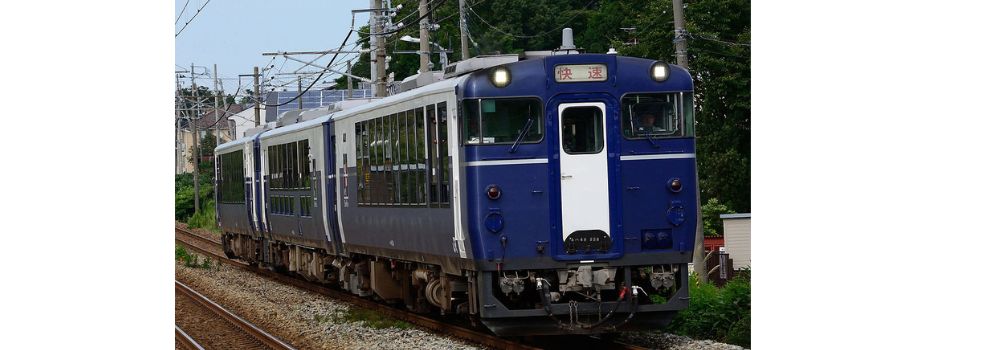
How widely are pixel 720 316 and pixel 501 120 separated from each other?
3088mm

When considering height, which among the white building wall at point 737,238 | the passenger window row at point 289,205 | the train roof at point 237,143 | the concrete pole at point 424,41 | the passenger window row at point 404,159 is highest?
the concrete pole at point 424,41

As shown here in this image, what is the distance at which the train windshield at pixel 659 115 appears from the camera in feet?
36.5

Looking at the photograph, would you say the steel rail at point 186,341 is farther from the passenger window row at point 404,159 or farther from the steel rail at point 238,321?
the passenger window row at point 404,159

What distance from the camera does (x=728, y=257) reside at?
57.9ft

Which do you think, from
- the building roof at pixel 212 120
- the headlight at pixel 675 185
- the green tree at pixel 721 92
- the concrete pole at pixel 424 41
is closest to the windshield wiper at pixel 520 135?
the headlight at pixel 675 185

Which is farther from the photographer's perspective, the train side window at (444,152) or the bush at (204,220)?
the bush at (204,220)

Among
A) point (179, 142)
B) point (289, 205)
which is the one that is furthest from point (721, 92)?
point (179, 142)

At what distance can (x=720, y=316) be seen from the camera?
12.8m

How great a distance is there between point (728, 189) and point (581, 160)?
7.61 m

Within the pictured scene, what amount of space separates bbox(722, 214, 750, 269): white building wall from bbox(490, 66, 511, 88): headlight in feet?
23.2

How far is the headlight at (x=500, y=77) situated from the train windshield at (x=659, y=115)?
0.90 m

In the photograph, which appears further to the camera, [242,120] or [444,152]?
[242,120]

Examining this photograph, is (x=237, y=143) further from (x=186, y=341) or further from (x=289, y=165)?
(x=186, y=341)

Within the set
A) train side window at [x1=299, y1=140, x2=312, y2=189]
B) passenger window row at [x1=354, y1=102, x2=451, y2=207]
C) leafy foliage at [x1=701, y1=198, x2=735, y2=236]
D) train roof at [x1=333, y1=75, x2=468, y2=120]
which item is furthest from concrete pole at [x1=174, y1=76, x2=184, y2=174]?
passenger window row at [x1=354, y1=102, x2=451, y2=207]
